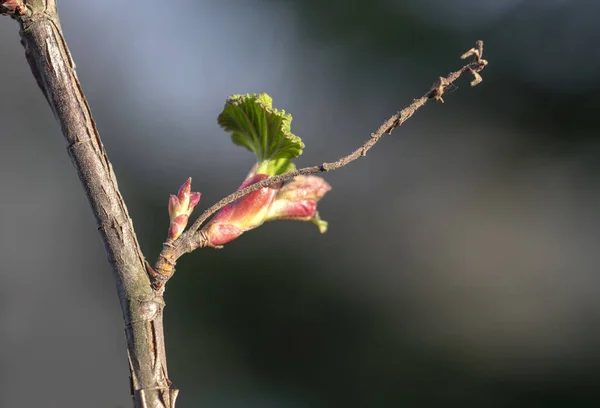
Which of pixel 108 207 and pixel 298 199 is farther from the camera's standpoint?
pixel 298 199

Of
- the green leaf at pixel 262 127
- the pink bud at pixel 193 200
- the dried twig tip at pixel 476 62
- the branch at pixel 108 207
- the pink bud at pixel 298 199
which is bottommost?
the branch at pixel 108 207

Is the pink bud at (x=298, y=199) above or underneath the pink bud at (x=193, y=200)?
above

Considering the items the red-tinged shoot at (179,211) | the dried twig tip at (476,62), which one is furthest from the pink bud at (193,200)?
the dried twig tip at (476,62)

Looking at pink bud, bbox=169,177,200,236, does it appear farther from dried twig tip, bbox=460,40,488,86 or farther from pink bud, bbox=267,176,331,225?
dried twig tip, bbox=460,40,488,86

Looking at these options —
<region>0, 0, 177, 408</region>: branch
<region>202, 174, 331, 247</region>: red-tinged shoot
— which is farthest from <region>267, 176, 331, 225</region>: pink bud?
<region>0, 0, 177, 408</region>: branch

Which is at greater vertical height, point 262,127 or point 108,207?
point 262,127

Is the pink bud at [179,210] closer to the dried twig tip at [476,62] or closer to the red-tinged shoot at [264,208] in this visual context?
the red-tinged shoot at [264,208]

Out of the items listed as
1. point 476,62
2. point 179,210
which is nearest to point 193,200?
point 179,210

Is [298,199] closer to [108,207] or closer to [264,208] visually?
[264,208]
